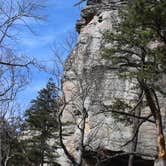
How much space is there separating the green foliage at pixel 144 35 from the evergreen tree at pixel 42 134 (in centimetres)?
1871

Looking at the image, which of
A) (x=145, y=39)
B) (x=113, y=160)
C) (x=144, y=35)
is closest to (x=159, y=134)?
(x=145, y=39)

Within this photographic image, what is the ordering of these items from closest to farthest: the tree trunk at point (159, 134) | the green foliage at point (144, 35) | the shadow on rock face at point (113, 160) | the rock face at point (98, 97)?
the green foliage at point (144, 35) → the tree trunk at point (159, 134) → the rock face at point (98, 97) → the shadow on rock face at point (113, 160)

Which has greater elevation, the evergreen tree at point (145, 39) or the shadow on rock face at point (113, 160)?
the evergreen tree at point (145, 39)

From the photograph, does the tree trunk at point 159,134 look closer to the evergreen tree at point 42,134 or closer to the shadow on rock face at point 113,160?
the shadow on rock face at point 113,160

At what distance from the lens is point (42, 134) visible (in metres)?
38.9

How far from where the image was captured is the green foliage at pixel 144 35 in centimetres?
1698

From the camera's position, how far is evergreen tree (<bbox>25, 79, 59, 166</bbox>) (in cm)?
3806

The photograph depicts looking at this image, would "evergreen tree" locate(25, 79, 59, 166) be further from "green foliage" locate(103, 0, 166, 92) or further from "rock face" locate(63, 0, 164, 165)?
"green foliage" locate(103, 0, 166, 92)

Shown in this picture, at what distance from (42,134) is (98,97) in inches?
280

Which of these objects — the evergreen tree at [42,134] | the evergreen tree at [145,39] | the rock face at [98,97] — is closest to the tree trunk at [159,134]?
the evergreen tree at [145,39]

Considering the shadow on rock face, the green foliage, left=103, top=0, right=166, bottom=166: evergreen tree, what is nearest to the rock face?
the shadow on rock face

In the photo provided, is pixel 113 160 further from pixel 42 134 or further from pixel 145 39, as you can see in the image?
pixel 145 39

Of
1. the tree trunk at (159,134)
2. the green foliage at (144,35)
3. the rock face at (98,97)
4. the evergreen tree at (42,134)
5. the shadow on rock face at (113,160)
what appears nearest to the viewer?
the green foliage at (144,35)

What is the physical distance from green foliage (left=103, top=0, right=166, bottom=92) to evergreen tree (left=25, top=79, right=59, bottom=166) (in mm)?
18707
